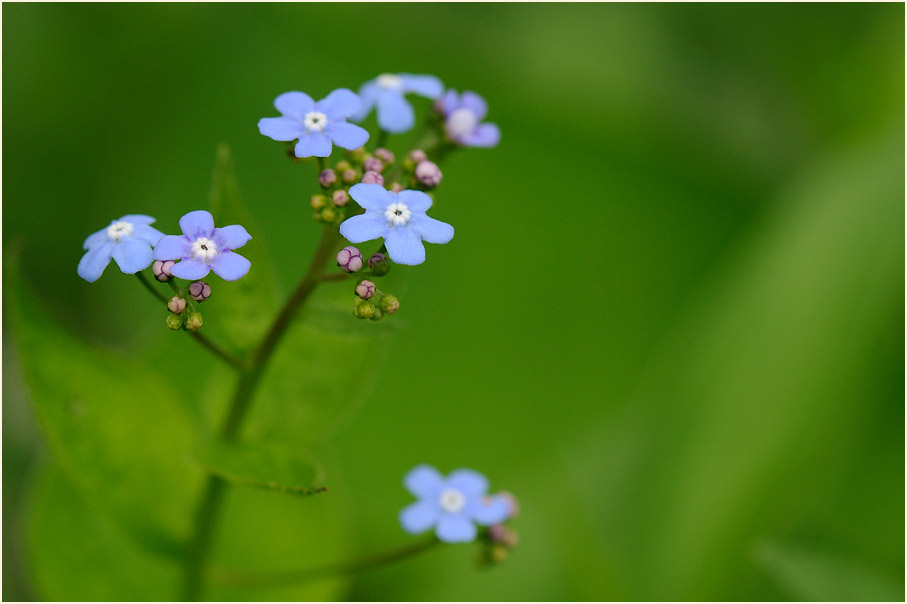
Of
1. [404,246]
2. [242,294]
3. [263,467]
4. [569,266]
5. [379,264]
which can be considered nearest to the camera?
[404,246]

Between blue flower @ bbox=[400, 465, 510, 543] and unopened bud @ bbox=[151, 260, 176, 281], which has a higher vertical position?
unopened bud @ bbox=[151, 260, 176, 281]

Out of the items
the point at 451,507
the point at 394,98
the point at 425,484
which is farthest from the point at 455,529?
the point at 394,98

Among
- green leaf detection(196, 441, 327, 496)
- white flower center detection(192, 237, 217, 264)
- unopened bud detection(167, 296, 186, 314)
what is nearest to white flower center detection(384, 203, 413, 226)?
white flower center detection(192, 237, 217, 264)

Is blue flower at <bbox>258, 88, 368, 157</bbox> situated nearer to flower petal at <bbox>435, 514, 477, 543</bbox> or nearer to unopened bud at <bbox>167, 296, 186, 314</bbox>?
unopened bud at <bbox>167, 296, 186, 314</bbox>

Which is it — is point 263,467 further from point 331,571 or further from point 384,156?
point 384,156

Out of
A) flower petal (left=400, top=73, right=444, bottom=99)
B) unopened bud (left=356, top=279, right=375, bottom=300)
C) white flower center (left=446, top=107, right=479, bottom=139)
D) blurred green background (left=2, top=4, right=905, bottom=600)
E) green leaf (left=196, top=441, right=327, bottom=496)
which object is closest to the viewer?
unopened bud (left=356, top=279, right=375, bottom=300)

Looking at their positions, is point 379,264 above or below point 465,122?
below

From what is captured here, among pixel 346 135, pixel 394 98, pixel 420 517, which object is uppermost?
pixel 394 98
